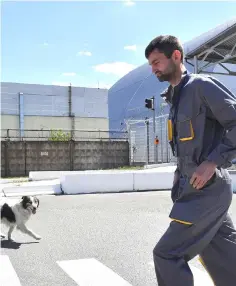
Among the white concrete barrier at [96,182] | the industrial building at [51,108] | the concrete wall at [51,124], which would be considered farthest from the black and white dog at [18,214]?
the industrial building at [51,108]

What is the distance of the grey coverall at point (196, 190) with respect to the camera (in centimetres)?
253

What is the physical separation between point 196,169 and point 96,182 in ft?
39.1

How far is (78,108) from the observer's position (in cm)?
4506

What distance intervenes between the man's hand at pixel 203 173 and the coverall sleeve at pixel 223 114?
0.04 m

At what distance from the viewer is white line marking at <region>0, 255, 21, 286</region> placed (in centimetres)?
435

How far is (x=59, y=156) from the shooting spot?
29906 millimetres

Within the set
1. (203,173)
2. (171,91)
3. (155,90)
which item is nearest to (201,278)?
(203,173)

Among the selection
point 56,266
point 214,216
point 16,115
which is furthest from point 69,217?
point 16,115

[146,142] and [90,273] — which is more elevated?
[146,142]

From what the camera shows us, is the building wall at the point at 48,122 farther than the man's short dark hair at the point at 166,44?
Yes

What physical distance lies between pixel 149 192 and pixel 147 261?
9.05 metres

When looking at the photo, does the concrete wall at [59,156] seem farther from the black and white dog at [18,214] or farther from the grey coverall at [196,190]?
the grey coverall at [196,190]

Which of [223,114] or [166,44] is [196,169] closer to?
[223,114]

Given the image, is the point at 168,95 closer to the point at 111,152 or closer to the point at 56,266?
the point at 56,266
